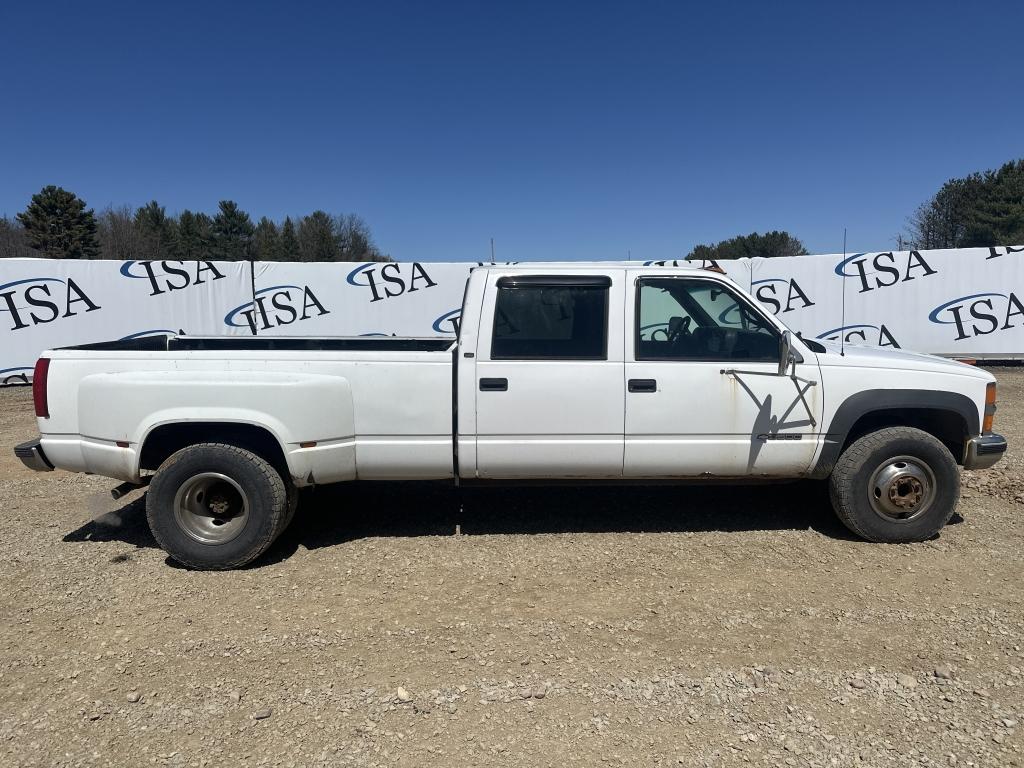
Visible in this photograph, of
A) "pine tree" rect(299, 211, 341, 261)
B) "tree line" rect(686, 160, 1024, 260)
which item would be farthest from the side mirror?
"pine tree" rect(299, 211, 341, 261)

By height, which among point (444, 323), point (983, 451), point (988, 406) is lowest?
point (983, 451)

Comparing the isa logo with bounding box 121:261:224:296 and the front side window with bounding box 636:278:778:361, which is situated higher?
the isa logo with bounding box 121:261:224:296

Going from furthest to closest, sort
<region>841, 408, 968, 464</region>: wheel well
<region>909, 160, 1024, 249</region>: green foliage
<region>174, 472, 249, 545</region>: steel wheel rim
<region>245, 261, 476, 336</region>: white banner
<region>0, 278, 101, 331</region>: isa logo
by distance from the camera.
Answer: <region>909, 160, 1024, 249</region>: green foliage
<region>245, 261, 476, 336</region>: white banner
<region>0, 278, 101, 331</region>: isa logo
<region>841, 408, 968, 464</region>: wheel well
<region>174, 472, 249, 545</region>: steel wheel rim

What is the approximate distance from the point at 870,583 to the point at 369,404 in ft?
10.4

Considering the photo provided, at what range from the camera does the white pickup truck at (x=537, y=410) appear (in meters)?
3.88

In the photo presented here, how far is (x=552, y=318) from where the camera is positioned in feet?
13.7

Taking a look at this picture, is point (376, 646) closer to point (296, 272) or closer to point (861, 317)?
point (296, 272)

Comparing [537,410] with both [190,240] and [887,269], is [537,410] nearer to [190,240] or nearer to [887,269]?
[887,269]

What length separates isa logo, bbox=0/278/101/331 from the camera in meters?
12.0

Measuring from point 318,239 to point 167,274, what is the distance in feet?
189

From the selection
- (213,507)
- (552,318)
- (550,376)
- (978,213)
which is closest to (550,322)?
(552,318)

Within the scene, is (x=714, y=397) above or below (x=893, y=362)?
below

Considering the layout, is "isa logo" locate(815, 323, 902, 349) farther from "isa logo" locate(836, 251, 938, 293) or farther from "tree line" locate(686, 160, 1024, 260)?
"tree line" locate(686, 160, 1024, 260)

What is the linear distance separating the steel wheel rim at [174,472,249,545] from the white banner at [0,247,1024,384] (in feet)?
29.5
